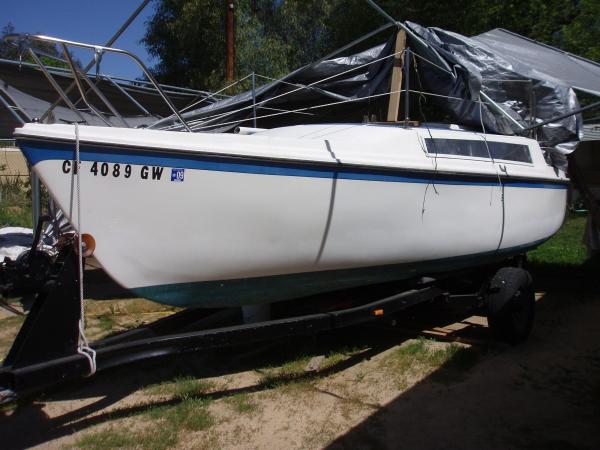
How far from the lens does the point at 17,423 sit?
11.7 ft

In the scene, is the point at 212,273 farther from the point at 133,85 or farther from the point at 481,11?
the point at 481,11

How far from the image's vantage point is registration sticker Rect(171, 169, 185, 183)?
328 cm

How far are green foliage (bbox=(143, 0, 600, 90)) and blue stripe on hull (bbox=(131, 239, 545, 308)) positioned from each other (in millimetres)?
11803

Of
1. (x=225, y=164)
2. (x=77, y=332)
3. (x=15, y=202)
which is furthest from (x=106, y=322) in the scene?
(x=15, y=202)

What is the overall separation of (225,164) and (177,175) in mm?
307

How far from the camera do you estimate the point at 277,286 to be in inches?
154

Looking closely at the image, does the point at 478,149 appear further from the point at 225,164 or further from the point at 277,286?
the point at 225,164

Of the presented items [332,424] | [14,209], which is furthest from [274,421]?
[14,209]

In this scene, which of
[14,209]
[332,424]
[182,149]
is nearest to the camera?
[182,149]

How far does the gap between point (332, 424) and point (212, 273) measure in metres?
1.22

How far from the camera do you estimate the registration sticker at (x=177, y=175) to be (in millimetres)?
3279

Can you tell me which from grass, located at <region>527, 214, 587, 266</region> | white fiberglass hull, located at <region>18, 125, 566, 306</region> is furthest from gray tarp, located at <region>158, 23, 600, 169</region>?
grass, located at <region>527, 214, 587, 266</region>

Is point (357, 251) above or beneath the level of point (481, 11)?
beneath

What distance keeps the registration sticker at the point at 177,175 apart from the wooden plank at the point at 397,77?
2.94 m
